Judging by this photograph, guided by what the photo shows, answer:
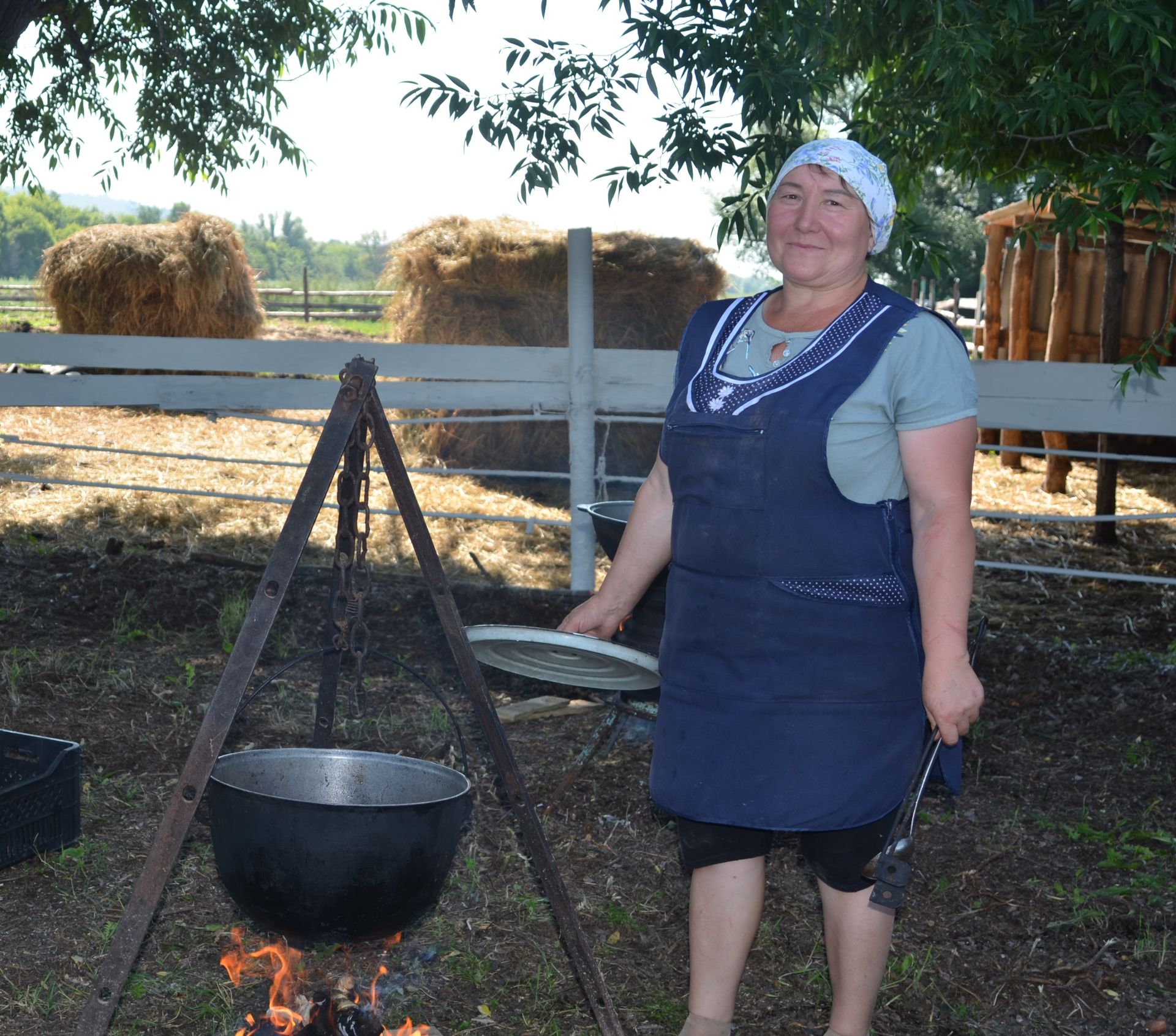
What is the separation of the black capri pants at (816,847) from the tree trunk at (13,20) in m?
6.09

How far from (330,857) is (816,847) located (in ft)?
2.98

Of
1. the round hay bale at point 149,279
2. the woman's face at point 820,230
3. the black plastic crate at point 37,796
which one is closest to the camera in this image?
the woman's face at point 820,230

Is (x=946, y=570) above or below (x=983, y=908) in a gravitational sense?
above

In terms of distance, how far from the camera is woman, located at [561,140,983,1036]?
1963 mm

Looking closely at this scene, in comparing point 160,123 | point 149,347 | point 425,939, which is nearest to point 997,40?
point 425,939

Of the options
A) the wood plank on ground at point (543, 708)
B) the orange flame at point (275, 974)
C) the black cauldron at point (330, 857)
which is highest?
the black cauldron at point (330, 857)

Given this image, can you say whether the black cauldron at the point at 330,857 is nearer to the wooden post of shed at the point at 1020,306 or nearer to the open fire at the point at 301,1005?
the open fire at the point at 301,1005

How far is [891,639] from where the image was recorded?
6.70 ft

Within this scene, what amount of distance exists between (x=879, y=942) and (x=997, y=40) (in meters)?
3.07

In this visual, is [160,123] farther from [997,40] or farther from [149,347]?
[997,40]

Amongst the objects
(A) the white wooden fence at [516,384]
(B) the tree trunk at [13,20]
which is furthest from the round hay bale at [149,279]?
(A) the white wooden fence at [516,384]

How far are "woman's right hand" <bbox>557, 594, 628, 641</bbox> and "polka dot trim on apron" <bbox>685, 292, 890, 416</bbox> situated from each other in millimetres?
486

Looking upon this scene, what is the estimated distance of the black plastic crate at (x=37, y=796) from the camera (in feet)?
10.0

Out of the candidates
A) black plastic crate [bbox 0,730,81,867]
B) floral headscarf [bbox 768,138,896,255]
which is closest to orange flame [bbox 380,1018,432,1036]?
black plastic crate [bbox 0,730,81,867]
